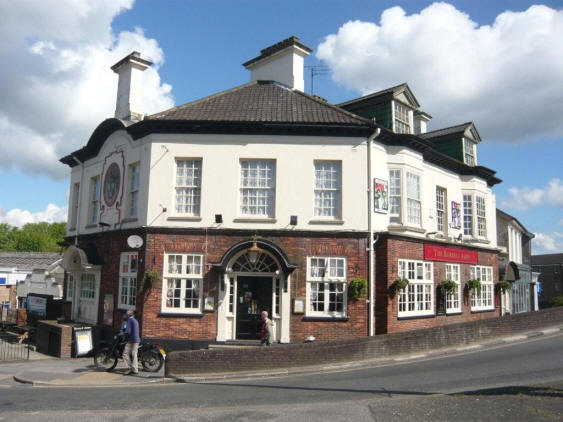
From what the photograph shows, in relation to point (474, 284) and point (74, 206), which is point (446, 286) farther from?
point (74, 206)

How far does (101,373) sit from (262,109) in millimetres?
11183

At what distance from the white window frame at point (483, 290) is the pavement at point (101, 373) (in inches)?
268

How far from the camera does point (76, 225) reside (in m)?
23.0

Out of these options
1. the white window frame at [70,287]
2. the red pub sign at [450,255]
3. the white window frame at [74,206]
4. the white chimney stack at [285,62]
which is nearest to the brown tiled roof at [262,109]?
the white chimney stack at [285,62]

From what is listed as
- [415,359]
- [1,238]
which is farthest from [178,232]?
[1,238]

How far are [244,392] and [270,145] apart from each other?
9.66m

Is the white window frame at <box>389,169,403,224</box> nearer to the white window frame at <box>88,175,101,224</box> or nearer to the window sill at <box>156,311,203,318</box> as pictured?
the window sill at <box>156,311,203,318</box>

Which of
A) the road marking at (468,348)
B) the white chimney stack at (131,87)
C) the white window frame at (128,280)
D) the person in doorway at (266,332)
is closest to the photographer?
the person in doorway at (266,332)

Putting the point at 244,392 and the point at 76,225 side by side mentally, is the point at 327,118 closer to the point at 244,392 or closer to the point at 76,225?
the point at 244,392

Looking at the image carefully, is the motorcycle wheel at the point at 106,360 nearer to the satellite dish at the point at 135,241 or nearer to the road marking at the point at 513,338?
the satellite dish at the point at 135,241

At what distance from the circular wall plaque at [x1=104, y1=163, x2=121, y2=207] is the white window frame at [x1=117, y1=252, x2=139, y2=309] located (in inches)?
112

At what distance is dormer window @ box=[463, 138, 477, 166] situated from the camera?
25.0 m

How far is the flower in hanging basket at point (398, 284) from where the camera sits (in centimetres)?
1723


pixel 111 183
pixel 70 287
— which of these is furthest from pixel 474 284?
pixel 70 287
